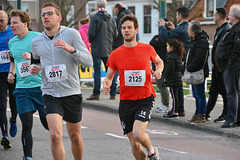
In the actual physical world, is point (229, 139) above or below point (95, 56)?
below

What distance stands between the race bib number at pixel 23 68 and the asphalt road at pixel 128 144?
1173 millimetres

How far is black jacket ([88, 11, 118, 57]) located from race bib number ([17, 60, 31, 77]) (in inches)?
236

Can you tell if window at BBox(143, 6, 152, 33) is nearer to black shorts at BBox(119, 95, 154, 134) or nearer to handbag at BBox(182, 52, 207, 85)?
handbag at BBox(182, 52, 207, 85)

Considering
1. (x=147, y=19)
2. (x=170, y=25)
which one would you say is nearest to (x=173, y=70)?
(x=170, y=25)

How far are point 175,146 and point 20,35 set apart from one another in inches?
116

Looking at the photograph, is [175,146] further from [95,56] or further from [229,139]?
[95,56]

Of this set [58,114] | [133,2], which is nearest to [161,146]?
[58,114]

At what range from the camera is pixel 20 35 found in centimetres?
725

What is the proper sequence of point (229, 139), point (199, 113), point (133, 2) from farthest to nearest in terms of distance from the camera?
1. point (133, 2)
2. point (199, 113)
3. point (229, 139)

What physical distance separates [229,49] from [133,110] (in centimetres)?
362

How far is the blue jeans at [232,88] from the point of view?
949cm

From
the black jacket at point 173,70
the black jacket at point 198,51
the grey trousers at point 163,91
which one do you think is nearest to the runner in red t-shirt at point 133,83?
the black jacket at point 198,51

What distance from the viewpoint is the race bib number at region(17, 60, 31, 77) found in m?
→ 7.03

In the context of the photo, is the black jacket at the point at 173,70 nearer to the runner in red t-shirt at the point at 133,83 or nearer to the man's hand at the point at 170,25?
the man's hand at the point at 170,25
